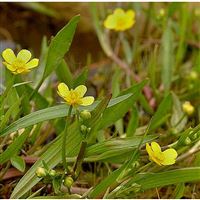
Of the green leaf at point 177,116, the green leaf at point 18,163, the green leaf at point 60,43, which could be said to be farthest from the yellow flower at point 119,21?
the green leaf at point 18,163

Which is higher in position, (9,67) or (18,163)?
(9,67)

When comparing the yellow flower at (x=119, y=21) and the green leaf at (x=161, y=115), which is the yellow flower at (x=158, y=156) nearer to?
the green leaf at (x=161, y=115)

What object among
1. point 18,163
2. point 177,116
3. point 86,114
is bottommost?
point 177,116

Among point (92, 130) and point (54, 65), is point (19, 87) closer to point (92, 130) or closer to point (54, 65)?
point (54, 65)

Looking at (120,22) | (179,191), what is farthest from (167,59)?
(179,191)

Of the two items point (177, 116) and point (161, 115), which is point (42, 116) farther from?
point (177, 116)

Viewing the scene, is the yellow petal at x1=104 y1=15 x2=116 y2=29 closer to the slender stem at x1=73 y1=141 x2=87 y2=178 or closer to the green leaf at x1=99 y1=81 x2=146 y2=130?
the green leaf at x1=99 y1=81 x2=146 y2=130
